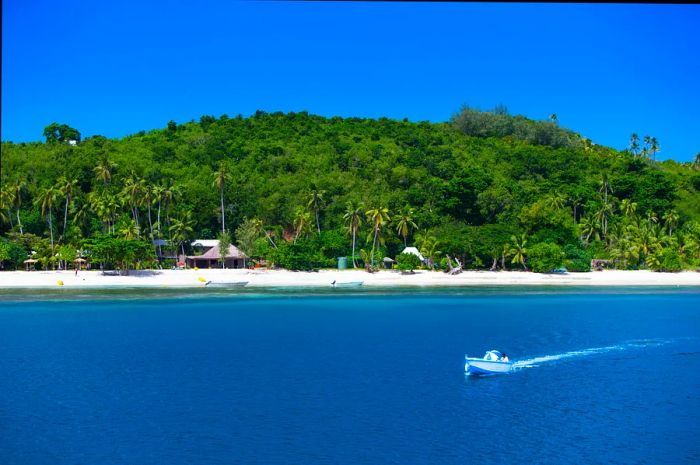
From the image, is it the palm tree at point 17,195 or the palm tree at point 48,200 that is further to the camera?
the palm tree at point 17,195

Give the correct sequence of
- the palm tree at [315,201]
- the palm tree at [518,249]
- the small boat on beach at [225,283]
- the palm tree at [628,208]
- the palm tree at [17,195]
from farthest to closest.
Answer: the palm tree at [628,208]
the palm tree at [315,201]
the palm tree at [518,249]
the palm tree at [17,195]
the small boat on beach at [225,283]

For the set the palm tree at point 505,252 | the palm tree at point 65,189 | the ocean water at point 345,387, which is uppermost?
the palm tree at point 65,189

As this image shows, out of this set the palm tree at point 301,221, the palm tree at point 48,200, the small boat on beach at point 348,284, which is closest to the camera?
the small boat on beach at point 348,284

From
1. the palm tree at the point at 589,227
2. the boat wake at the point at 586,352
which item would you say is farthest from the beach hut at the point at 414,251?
the boat wake at the point at 586,352

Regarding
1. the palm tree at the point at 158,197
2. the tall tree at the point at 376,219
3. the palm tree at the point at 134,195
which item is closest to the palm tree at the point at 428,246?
the tall tree at the point at 376,219

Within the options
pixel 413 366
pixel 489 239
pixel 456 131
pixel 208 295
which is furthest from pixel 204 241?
pixel 456 131

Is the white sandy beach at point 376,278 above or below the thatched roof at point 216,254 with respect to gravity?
below

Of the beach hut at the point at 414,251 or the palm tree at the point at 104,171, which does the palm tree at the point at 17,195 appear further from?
the beach hut at the point at 414,251
